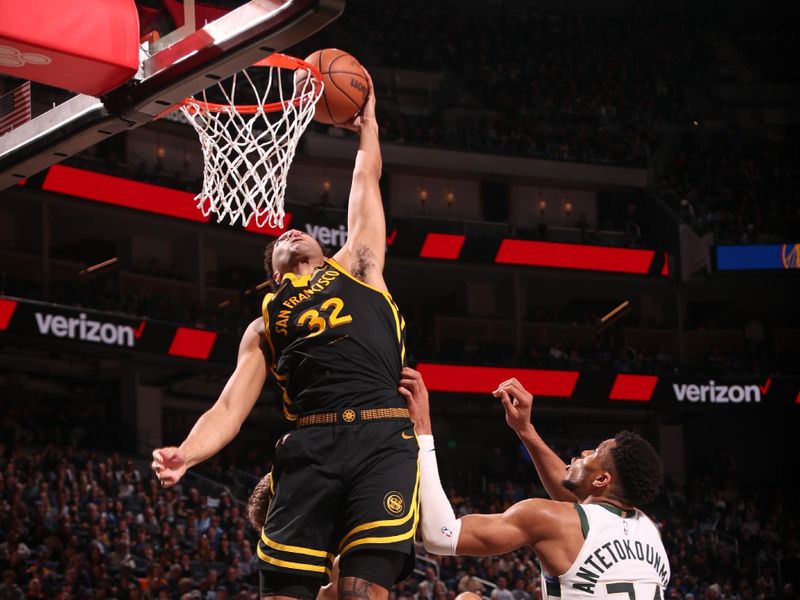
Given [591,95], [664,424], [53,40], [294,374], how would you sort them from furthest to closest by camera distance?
1. [591,95]
2. [664,424]
3. [53,40]
4. [294,374]

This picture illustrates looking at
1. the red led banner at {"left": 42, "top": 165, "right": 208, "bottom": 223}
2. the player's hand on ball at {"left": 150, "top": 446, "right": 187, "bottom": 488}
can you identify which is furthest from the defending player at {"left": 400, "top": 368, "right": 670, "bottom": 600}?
the red led banner at {"left": 42, "top": 165, "right": 208, "bottom": 223}

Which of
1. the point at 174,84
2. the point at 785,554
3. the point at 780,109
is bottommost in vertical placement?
the point at 785,554

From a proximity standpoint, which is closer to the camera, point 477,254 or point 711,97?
point 477,254

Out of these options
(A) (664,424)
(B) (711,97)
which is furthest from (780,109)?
(A) (664,424)

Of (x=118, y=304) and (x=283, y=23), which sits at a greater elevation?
(x=118, y=304)

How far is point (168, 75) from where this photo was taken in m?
4.87

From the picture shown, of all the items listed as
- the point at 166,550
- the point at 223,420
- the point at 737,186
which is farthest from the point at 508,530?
the point at 737,186

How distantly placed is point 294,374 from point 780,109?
30.5m

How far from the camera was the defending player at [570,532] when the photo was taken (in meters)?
4.36

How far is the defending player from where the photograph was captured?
4363mm

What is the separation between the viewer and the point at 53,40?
464 cm

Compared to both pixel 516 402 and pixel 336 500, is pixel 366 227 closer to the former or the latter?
pixel 516 402

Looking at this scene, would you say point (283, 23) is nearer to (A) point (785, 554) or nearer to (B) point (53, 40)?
(B) point (53, 40)

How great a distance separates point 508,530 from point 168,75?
2450 millimetres
